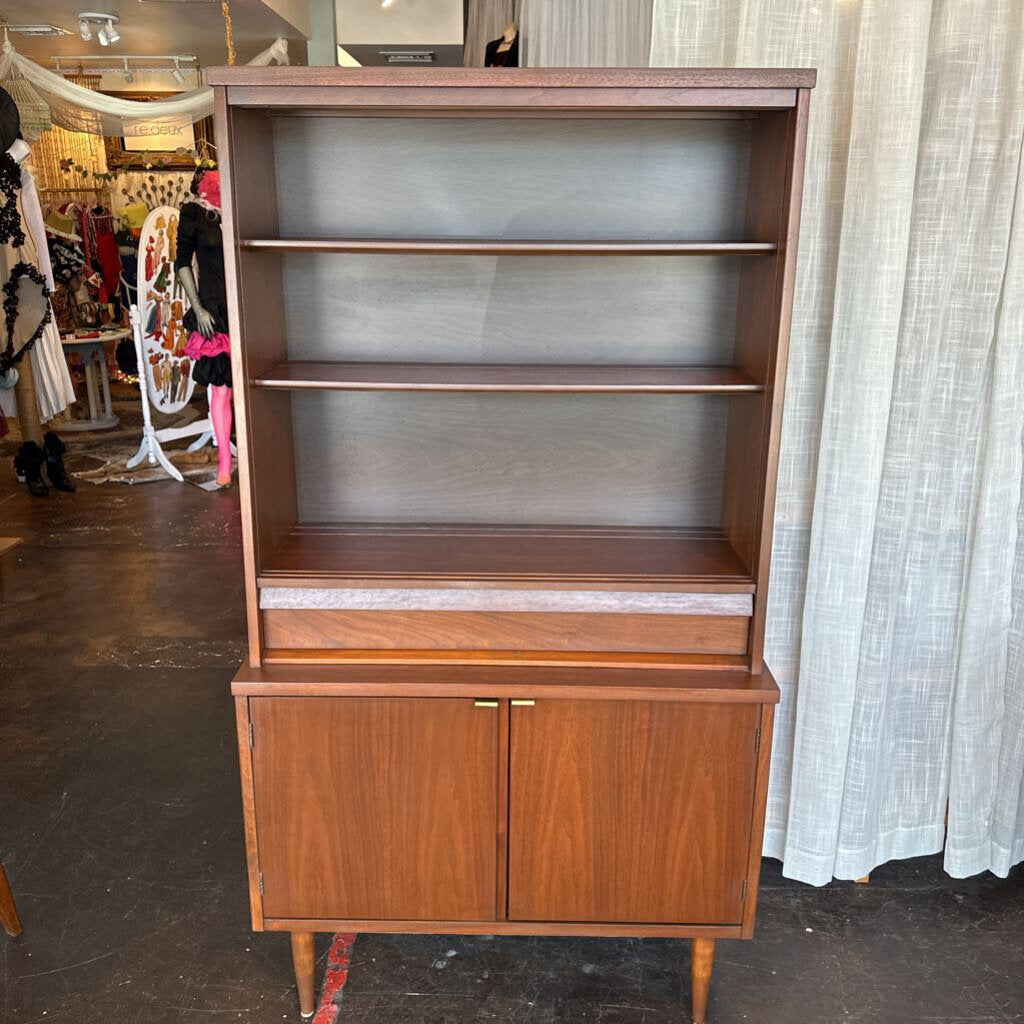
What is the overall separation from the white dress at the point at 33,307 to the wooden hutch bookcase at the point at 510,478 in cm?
366

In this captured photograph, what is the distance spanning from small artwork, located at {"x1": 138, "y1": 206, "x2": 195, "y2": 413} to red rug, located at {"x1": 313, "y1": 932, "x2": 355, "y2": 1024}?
4318 millimetres

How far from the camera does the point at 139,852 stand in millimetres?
2570

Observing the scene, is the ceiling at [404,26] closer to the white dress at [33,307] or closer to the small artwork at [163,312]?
the small artwork at [163,312]

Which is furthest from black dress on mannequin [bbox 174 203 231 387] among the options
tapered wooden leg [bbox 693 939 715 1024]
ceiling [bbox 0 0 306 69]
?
tapered wooden leg [bbox 693 939 715 1024]

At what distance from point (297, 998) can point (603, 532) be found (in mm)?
1255

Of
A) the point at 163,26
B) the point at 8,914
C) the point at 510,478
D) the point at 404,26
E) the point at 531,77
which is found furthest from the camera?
the point at 163,26

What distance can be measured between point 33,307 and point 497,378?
423 cm

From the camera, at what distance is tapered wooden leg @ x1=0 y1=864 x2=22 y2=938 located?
218 cm

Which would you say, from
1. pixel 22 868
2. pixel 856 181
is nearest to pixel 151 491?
pixel 22 868

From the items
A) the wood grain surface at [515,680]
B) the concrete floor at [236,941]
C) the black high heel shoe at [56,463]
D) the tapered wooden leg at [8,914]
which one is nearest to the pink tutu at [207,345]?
the black high heel shoe at [56,463]

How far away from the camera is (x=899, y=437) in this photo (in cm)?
218

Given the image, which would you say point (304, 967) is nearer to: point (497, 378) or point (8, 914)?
point (8, 914)

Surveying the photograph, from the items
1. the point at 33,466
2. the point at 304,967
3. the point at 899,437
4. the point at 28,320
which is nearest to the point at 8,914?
the point at 304,967

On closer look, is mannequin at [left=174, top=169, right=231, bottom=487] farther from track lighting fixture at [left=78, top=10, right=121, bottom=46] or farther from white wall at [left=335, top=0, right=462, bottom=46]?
track lighting fixture at [left=78, top=10, right=121, bottom=46]
